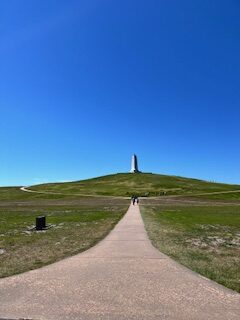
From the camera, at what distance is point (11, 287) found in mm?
10281

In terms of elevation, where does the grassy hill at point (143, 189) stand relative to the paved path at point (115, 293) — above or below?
above

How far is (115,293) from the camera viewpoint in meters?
9.73

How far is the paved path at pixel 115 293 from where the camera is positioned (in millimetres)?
8188

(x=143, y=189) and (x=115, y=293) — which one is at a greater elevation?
(x=143, y=189)

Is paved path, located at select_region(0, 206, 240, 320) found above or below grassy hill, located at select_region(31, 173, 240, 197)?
below

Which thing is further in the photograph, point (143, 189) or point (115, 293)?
point (143, 189)

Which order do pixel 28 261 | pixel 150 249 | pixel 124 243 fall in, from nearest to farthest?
pixel 28 261 < pixel 150 249 < pixel 124 243

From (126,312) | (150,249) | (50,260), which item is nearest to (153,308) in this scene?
(126,312)

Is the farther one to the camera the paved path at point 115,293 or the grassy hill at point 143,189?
the grassy hill at point 143,189

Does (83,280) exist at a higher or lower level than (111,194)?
lower

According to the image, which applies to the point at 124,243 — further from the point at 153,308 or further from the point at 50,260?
the point at 153,308

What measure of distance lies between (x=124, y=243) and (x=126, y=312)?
11180mm

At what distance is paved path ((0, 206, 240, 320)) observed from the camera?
8.19 m

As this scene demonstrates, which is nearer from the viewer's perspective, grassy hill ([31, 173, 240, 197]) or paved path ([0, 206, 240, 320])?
paved path ([0, 206, 240, 320])
